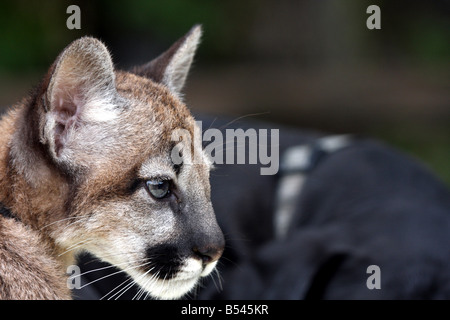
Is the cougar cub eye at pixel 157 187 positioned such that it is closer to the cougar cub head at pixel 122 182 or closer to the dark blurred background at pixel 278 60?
the cougar cub head at pixel 122 182

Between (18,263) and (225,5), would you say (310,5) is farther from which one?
(18,263)

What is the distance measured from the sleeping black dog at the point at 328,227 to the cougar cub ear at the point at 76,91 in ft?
2.52

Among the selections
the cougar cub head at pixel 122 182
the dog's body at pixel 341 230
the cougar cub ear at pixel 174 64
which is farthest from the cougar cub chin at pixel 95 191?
the dog's body at pixel 341 230

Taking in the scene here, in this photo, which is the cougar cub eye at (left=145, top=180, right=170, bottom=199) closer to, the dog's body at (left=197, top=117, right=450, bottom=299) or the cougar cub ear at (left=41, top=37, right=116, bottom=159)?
the cougar cub ear at (left=41, top=37, right=116, bottom=159)

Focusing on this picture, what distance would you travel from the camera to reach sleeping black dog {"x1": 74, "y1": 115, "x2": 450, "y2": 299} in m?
3.45

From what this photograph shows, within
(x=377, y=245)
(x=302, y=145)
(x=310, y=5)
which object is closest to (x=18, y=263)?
(x=377, y=245)

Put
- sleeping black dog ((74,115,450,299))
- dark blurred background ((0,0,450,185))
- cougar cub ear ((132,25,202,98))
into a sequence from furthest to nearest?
dark blurred background ((0,0,450,185)) < sleeping black dog ((74,115,450,299)) < cougar cub ear ((132,25,202,98))

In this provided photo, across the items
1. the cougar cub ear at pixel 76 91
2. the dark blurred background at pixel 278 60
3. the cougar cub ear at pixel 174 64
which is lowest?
the cougar cub ear at pixel 76 91

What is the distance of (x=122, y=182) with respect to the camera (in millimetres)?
2379

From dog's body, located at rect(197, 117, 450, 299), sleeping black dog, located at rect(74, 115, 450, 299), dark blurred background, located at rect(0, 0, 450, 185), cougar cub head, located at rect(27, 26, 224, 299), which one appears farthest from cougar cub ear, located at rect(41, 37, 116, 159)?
dark blurred background, located at rect(0, 0, 450, 185)

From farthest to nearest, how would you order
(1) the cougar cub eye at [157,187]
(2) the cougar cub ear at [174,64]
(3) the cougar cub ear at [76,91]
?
(2) the cougar cub ear at [174,64], (1) the cougar cub eye at [157,187], (3) the cougar cub ear at [76,91]

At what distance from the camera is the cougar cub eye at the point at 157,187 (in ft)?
7.80

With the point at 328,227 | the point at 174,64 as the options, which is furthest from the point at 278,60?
Result: the point at 174,64
